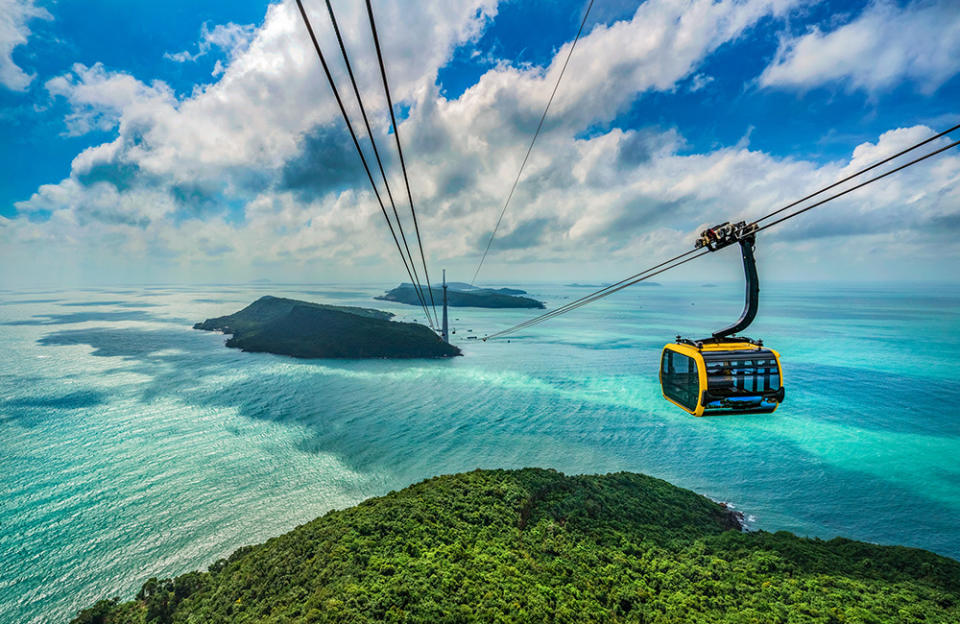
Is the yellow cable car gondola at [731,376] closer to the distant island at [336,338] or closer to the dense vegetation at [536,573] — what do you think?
the dense vegetation at [536,573]

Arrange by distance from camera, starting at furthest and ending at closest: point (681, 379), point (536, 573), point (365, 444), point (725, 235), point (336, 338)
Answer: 1. point (336, 338)
2. point (365, 444)
3. point (536, 573)
4. point (681, 379)
5. point (725, 235)

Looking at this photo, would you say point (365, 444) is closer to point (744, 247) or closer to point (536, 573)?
point (536, 573)

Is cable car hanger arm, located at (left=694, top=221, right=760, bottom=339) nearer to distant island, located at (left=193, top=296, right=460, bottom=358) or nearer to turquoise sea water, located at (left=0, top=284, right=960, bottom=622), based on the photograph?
turquoise sea water, located at (left=0, top=284, right=960, bottom=622)

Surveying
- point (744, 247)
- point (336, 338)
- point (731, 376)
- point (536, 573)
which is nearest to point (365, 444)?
point (536, 573)

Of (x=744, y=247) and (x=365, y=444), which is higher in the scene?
(x=744, y=247)

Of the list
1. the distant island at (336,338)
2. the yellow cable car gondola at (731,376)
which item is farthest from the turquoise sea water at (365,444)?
the yellow cable car gondola at (731,376)

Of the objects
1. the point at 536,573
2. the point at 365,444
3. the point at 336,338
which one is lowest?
the point at 365,444

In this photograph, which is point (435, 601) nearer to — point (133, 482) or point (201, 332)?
point (133, 482)

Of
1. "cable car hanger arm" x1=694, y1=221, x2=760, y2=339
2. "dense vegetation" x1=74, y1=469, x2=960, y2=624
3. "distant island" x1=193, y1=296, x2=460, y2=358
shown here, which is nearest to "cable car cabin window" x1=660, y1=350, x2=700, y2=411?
"cable car hanger arm" x1=694, y1=221, x2=760, y2=339
